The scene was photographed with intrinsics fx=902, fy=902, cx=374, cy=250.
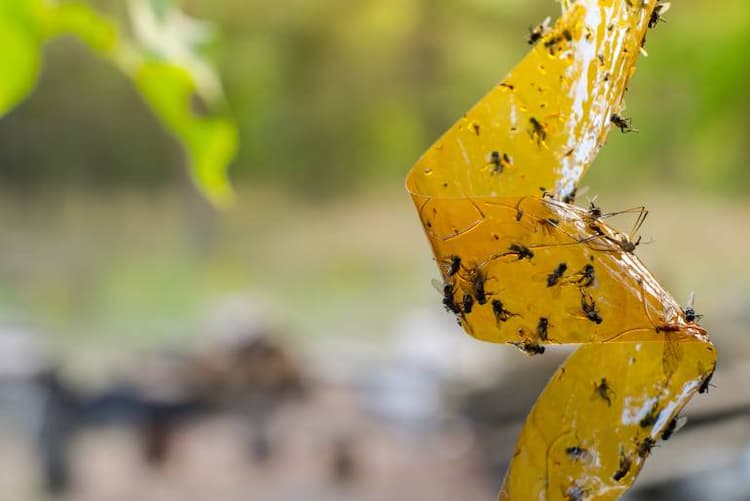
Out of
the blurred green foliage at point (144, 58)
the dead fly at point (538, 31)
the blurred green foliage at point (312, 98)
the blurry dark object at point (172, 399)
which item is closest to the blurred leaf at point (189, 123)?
the blurred green foliage at point (144, 58)

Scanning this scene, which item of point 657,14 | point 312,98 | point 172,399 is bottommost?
point 657,14

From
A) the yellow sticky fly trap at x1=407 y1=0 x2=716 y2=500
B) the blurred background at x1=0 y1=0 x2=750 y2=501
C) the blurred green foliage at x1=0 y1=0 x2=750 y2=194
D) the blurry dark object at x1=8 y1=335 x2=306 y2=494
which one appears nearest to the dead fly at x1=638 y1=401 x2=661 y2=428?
the yellow sticky fly trap at x1=407 y1=0 x2=716 y2=500

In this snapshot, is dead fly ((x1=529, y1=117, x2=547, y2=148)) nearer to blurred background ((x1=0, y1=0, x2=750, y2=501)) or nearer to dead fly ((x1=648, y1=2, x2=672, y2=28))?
dead fly ((x1=648, y1=2, x2=672, y2=28))

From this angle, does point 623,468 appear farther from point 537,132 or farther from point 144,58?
point 144,58

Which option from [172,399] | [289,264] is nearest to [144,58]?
[172,399]

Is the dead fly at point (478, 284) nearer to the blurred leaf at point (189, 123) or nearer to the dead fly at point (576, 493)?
the dead fly at point (576, 493)

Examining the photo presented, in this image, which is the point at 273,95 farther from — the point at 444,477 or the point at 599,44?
the point at 599,44

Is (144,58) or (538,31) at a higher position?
(144,58)
